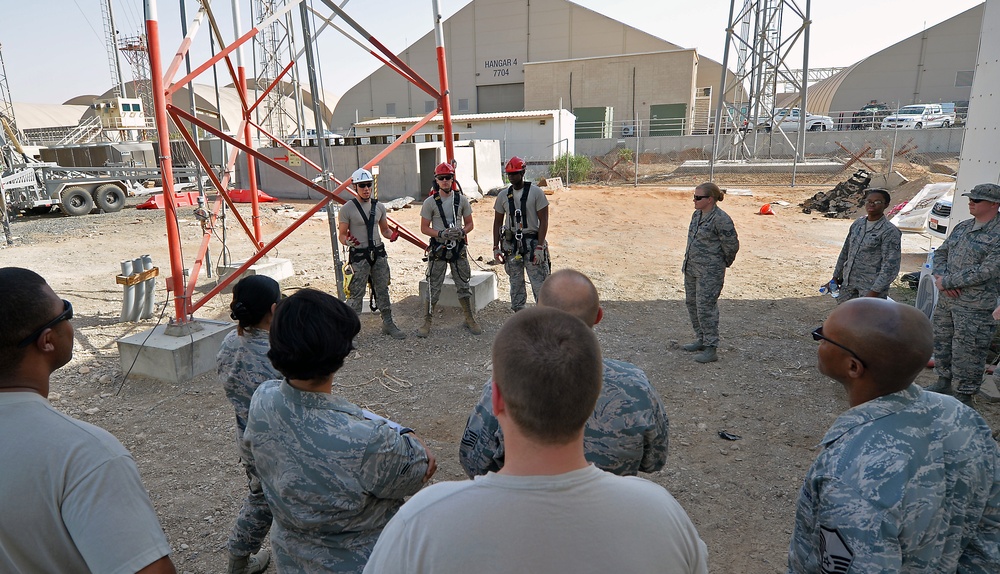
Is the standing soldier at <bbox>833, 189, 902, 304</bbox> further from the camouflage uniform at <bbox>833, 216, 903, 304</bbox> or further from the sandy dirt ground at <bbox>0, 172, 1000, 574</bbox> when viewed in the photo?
the sandy dirt ground at <bbox>0, 172, 1000, 574</bbox>

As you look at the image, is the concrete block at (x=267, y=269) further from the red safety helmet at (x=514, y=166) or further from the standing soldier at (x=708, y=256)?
the standing soldier at (x=708, y=256)

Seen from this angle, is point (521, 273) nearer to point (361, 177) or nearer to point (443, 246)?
point (443, 246)

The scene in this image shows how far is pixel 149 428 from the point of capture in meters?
4.84

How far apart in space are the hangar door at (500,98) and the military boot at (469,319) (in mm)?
37098

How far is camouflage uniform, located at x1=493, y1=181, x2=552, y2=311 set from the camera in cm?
675

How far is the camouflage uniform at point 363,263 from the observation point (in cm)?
665

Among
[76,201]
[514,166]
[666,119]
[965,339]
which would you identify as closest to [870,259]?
[965,339]

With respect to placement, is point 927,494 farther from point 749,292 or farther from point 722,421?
point 749,292

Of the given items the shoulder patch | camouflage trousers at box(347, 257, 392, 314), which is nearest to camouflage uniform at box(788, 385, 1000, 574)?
the shoulder patch

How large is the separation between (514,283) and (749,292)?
3.90 m

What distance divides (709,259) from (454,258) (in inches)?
114

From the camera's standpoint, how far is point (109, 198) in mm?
19031

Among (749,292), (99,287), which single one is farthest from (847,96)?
(99,287)

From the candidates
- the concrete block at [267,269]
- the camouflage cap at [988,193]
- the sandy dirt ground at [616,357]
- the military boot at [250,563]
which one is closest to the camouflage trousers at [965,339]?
the sandy dirt ground at [616,357]
